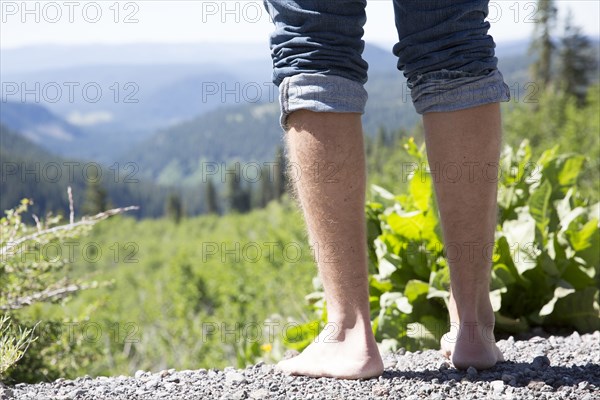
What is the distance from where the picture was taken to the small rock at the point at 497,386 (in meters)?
1.45

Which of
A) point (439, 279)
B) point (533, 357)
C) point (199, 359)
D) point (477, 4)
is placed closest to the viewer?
point (477, 4)

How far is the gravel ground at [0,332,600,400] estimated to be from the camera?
1.45 metres

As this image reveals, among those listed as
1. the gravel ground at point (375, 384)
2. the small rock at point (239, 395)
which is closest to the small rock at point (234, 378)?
the gravel ground at point (375, 384)

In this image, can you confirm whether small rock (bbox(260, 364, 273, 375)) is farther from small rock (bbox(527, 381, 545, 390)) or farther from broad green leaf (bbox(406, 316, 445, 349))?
broad green leaf (bbox(406, 316, 445, 349))

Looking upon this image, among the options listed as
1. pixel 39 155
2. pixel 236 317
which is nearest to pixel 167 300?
pixel 236 317

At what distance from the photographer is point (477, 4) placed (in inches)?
60.6

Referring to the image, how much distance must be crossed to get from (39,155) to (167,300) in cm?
11314

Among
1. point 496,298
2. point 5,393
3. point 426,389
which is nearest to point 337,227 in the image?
point 426,389

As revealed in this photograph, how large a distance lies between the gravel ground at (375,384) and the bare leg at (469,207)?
0.08m

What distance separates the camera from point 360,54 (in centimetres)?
157

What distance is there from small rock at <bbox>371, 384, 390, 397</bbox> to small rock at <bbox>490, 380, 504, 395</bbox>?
0.22 m

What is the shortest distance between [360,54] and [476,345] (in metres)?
0.73

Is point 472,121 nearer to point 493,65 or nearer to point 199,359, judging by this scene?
Answer: point 493,65

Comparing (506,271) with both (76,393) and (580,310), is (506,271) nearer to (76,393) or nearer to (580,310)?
(580,310)
